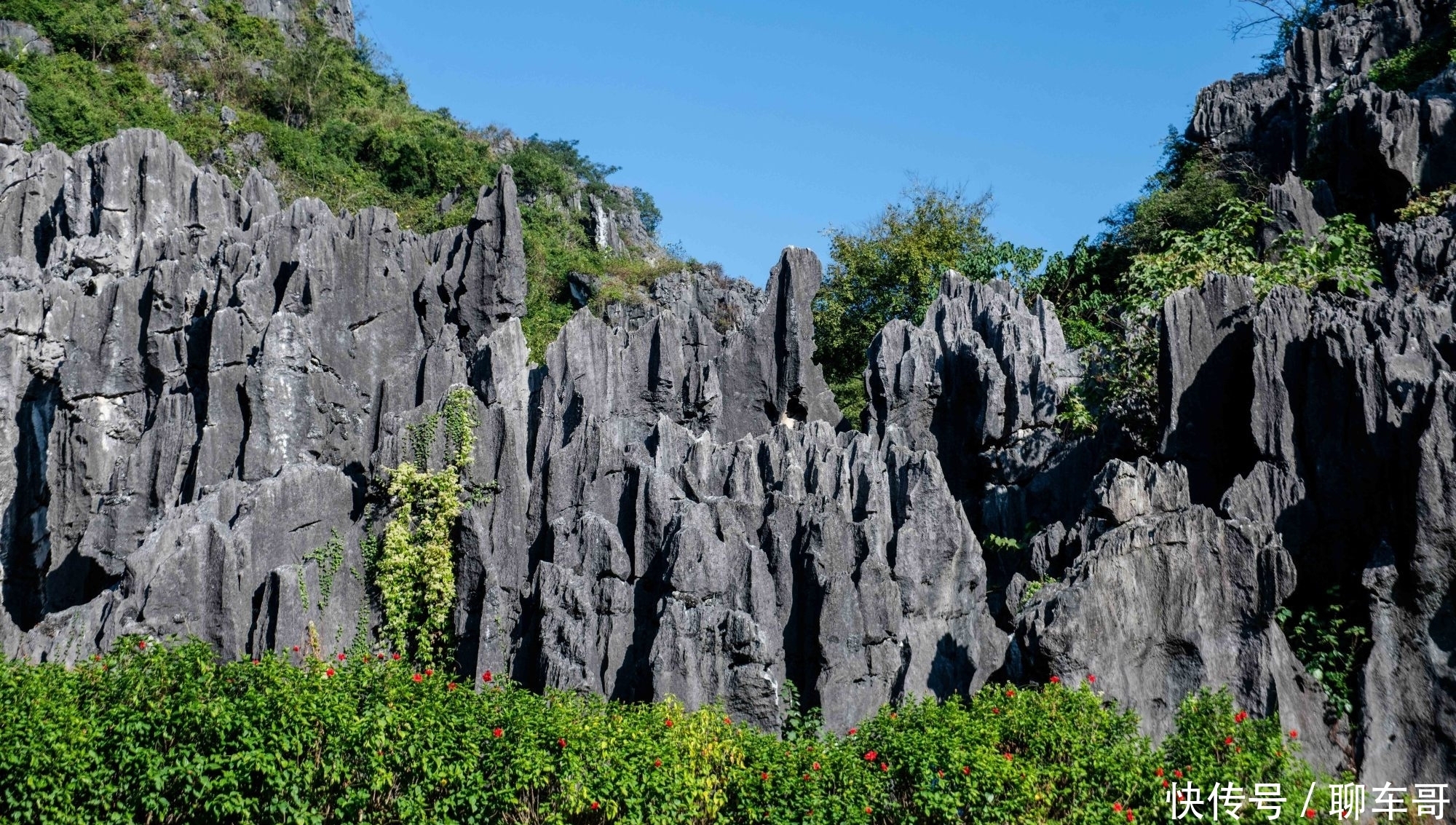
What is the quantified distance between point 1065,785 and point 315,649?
32.7 feet

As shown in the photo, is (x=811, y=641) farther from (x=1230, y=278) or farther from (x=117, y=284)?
(x=117, y=284)

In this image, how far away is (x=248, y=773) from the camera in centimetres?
1176

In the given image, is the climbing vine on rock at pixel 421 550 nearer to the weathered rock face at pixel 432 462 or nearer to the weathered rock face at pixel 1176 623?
the weathered rock face at pixel 432 462

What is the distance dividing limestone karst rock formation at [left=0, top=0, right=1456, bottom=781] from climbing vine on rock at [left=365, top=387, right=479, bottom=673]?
25 cm

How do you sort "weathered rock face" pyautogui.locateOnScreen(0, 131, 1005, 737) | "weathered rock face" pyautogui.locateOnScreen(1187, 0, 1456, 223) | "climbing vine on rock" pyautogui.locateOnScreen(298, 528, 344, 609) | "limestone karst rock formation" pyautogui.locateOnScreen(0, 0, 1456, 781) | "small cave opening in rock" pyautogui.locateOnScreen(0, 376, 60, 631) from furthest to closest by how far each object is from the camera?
"weathered rock face" pyautogui.locateOnScreen(1187, 0, 1456, 223)
"small cave opening in rock" pyautogui.locateOnScreen(0, 376, 60, 631)
"climbing vine on rock" pyautogui.locateOnScreen(298, 528, 344, 609)
"weathered rock face" pyautogui.locateOnScreen(0, 131, 1005, 737)
"limestone karst rock formation" pyautogui.locateOnScreen(0, 0, 1456, 781)

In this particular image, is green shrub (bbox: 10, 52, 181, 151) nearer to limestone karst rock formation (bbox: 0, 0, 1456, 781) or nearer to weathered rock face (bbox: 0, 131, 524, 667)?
limestone karst rock formation (bbox: 0, 0, 1456, 781)

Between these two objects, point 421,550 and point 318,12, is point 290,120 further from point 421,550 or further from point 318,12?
point 421,550

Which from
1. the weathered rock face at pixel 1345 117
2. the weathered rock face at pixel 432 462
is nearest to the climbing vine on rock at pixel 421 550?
the weathered rock face at pixel 432 462

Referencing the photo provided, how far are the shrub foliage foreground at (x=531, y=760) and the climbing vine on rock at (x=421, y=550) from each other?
17.5 ft

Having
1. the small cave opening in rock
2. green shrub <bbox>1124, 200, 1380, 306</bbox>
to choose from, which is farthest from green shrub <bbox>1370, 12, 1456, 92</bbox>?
the small cave opening in rock

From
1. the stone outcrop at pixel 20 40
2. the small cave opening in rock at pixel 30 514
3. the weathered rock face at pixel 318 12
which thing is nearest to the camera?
the small cave opening in rock at pixel 30 514

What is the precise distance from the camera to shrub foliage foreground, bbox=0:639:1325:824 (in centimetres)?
1149

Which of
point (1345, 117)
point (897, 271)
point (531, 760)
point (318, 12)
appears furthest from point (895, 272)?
point (318, 12)

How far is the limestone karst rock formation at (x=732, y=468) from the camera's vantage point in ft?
46.0
